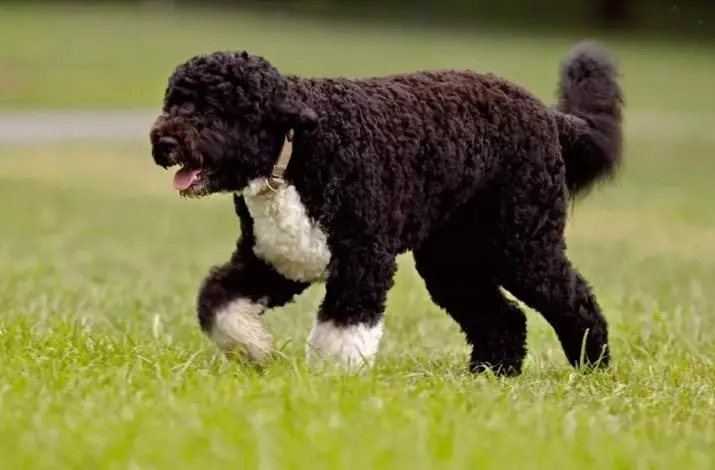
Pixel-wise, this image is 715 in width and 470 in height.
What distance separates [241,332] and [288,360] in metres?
0.28

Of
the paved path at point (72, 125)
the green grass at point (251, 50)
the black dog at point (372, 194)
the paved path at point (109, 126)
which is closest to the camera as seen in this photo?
the black dog at point (372, 194)

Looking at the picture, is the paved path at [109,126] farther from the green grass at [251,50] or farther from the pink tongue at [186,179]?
the pink tongue at [186,179]

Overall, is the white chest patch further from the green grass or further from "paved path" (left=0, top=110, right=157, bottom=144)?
the green grass

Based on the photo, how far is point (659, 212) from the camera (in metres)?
18.1

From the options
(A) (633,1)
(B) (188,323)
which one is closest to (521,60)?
(A) (633,1)

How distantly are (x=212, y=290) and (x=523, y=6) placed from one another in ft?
137

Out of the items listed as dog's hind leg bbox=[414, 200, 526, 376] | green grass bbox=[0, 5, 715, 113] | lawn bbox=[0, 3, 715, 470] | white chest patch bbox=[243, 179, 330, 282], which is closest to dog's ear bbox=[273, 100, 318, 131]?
white chest patch bbox=[243, 179, 330, 282]

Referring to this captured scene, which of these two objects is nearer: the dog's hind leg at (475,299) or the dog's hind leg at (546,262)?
the dog's hind leg at (546,262)

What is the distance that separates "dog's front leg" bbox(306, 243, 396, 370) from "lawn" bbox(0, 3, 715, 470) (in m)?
0.23

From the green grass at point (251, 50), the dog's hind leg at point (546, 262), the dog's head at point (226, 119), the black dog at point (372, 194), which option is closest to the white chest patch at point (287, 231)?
the black dog at point (372, 194)

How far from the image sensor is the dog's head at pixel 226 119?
231 inches

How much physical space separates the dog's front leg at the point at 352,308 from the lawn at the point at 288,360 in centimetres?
23

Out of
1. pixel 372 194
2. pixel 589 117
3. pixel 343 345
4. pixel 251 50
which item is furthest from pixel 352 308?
pixel 251 50

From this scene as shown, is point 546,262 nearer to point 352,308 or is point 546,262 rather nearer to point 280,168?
point 352,308
